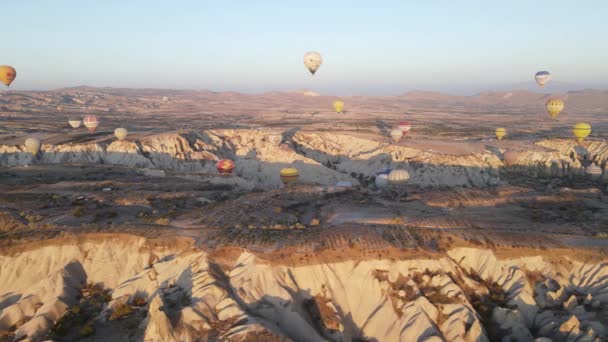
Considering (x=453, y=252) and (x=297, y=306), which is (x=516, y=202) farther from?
(x=297, y=306)

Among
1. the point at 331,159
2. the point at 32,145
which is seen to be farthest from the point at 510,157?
the point at 32,145

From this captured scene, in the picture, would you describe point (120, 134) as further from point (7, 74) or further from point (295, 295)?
point (295, 295)

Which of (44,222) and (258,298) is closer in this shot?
(258,298)

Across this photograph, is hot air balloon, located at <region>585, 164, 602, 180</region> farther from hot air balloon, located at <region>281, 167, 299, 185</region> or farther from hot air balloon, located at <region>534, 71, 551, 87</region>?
hot air balloon, located at <region>281, 167, 299, 185</region>

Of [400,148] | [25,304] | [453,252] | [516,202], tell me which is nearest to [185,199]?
[25,304]

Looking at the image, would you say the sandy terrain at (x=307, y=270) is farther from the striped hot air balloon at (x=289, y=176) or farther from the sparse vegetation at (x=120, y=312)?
the striped hot air balloon at (x=289, y=176)

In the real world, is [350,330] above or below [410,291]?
below

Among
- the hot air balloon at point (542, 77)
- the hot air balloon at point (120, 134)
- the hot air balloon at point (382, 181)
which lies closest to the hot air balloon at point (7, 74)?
the hot air balloon at point (120, 134)
